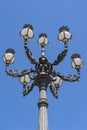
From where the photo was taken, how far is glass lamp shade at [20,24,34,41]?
15.4 m

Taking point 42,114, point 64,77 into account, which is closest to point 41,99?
point 42,114

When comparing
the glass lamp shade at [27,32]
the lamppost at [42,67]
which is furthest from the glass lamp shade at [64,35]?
the glass lamp shade at [27,32]

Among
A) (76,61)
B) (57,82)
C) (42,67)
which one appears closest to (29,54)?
(42,67)

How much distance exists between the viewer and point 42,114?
13727mm

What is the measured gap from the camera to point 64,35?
15.5 m

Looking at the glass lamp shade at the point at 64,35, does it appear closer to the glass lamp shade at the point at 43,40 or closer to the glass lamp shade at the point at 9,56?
the glass lamp shade at the point at 43,40

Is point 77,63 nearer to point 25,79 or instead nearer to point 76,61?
point 76,61

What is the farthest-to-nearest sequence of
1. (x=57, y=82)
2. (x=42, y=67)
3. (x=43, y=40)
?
1. (x=57, y=82)
2. (x=43, y=40)
3. (x=42, y=67)

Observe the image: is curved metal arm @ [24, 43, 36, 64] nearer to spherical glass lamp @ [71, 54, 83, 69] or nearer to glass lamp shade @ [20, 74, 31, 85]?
glass lamp shade @ [20, 74, 31, 85]

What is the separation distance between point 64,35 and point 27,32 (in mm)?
1214

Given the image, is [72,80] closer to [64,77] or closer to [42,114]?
[64,77]

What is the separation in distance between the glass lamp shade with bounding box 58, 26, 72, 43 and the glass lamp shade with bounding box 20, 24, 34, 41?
36.9 inches

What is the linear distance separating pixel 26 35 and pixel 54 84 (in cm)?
205

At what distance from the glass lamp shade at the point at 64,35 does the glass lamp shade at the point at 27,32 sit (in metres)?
0.94
